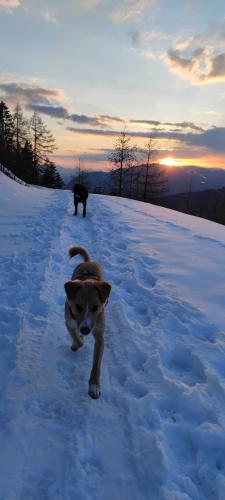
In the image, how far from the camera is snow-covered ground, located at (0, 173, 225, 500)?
3.00m

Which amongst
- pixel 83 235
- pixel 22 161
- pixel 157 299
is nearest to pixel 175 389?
pixel 157 299

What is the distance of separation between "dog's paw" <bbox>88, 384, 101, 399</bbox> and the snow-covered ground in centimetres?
6

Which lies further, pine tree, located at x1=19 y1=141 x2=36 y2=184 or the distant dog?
pine tree, located at x1=19 y1=141 x2=36 y2=184

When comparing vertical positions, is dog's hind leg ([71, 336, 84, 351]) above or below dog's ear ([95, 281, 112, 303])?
below

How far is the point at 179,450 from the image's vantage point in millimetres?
3326

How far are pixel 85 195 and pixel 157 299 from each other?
12.1 m

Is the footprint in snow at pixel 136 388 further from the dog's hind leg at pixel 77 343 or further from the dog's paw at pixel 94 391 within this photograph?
the dog's hind leg at pixel 77 343

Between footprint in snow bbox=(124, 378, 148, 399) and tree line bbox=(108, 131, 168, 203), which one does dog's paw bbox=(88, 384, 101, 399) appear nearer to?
footprint in snow bbox=(124, 378, 148, 399)

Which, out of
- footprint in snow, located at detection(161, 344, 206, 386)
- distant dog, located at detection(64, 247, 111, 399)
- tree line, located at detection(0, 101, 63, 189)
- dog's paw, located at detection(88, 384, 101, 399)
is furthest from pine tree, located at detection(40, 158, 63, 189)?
dog's paw, located at detection(88, 384, 101, 399)

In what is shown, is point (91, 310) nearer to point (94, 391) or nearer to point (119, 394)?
point (94, 391)

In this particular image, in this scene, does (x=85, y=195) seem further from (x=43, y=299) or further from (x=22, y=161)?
(x=22, y=161)

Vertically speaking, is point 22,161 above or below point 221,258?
above

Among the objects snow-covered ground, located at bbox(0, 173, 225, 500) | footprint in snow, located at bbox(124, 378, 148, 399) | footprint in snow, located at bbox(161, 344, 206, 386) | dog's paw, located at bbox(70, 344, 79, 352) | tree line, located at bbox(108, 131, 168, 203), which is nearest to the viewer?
snow-covered ground, located at bbox(0, 173, 225, 500)

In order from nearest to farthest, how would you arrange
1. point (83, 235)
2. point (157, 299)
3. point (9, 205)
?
point (157, 299) < point (83, 235) < point (9, 205)
